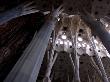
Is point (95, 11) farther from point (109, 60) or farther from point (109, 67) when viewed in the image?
point (109, 67)

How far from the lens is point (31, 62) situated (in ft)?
27.6

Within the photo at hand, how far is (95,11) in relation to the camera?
14.5 metres

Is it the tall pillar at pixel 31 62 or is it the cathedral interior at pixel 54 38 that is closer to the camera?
the tall pillar at pixel 31 62

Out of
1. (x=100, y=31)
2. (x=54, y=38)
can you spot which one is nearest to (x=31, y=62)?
(x=100, y=31)

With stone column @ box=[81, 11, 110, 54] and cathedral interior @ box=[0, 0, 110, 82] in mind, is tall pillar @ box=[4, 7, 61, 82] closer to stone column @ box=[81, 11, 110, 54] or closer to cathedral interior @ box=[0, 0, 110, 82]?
cathedral interior @ box=[0, 0, 110, 82]

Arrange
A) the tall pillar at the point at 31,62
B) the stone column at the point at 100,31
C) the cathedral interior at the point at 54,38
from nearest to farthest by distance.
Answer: the tall pillar at the point at 31,62
the stone column at the point at 100,31
the cathedral interior at the point at 54,38

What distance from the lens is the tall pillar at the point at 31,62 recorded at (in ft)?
22.8

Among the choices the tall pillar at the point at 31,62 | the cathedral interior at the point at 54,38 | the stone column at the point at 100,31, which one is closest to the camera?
the tall pillar at the point at 31,62

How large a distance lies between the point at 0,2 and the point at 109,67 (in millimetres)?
10354

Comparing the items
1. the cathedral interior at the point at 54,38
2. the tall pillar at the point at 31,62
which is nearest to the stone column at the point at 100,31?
the cathedral interior at the point at 54,38

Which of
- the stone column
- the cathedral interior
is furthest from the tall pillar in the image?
the stone column

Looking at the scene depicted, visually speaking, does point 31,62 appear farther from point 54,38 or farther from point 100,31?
point 54,38

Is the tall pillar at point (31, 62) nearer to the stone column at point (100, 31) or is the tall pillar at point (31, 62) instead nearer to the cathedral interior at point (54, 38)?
the cathedral interior at point (54, 38)

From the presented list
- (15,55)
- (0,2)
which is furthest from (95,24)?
(0,2)
